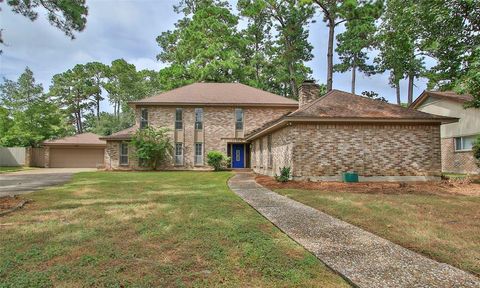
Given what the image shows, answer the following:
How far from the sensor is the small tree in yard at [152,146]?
2148cm

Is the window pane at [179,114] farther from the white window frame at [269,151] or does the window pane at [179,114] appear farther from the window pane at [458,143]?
the window pane at [458,143]

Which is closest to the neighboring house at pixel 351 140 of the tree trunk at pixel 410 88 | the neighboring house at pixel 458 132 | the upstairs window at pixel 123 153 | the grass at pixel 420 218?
the grass at pixel 420 218

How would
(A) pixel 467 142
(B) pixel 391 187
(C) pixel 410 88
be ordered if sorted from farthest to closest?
(C) pixel 410 88 → (A) pixel 467 142 → (B) pixel 391 187

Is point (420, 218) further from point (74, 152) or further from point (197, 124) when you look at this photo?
point (74, 152)

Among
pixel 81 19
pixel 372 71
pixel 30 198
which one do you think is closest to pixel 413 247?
pixel 30 198

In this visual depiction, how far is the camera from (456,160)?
61.1ft

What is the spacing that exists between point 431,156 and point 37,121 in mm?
36087

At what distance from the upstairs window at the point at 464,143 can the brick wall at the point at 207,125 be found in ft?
37.0

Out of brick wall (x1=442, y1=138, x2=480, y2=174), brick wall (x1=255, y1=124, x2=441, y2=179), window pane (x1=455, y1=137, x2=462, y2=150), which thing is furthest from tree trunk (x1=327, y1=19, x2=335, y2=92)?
brick wall (x1=255, y1=124, x2=441, y2=179)

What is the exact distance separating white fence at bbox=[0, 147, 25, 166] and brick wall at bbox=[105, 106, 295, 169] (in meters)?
12.5

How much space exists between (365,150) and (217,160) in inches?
457

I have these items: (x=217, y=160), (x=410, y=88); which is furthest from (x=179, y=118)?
(x=410, y=88)

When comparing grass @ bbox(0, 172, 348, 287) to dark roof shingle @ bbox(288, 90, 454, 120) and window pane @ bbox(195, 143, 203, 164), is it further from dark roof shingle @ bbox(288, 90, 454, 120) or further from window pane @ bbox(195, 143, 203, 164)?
window pane @ bbox(195, 143, 203, 164)

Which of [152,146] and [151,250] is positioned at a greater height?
[152,146]
